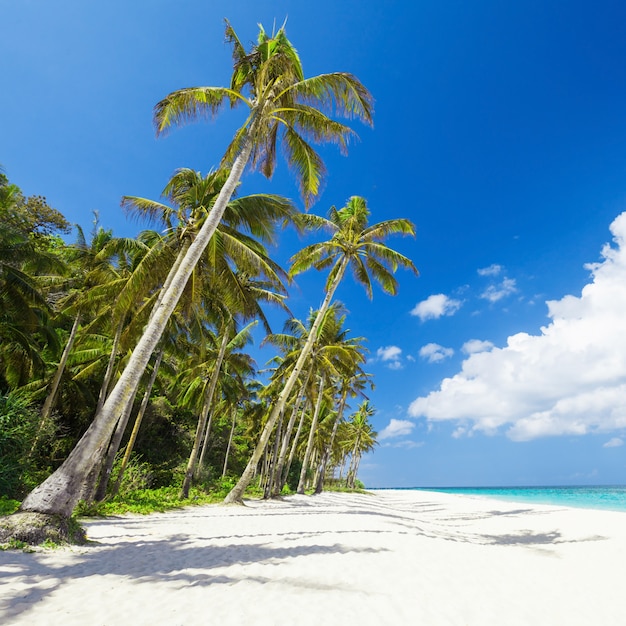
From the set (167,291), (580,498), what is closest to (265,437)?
(167,291)

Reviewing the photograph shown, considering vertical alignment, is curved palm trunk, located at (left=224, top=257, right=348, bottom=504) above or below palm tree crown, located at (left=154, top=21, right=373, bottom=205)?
below

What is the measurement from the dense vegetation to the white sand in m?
1.79

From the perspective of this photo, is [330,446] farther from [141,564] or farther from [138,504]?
[141,564]

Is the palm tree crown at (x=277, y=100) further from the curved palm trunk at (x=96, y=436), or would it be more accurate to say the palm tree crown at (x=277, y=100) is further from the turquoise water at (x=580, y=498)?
the turquoise water at (x=580, y=498)

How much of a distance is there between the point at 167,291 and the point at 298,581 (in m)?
5.89

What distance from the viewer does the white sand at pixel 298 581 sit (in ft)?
12.2

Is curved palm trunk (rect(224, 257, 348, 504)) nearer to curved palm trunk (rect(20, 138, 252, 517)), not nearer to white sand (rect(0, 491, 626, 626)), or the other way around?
white sand (rect(0, 491, 626, 626))

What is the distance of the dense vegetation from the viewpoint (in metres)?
9.46

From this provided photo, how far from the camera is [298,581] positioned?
15.8ft


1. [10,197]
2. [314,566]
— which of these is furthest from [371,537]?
[10,197]

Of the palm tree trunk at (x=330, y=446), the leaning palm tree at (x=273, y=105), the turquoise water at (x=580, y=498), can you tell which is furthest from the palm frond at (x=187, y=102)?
the turquoise water at (x=580, y=498)

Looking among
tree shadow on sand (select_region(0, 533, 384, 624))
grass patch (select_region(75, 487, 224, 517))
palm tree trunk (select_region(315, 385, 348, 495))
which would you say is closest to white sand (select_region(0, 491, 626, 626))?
tree shadow on sand (select_region(0, 533, 384, 624))

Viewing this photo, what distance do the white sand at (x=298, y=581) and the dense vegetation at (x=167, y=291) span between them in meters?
1.79

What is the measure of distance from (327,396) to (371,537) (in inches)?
775
